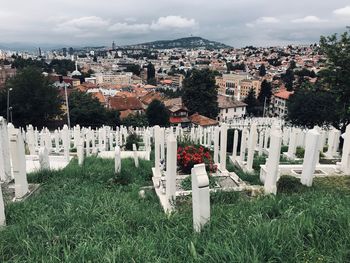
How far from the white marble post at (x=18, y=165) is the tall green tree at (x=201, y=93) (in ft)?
130

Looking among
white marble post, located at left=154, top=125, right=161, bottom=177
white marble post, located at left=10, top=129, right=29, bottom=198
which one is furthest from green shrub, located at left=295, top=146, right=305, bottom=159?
white marble post, located at left=10, top=129, right=29, bottom=198

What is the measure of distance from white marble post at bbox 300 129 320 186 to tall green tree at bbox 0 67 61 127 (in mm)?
32468

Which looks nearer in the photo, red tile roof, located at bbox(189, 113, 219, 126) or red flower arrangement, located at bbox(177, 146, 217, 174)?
red flower arrangement, located at bbox(177, 146, 217, 174)

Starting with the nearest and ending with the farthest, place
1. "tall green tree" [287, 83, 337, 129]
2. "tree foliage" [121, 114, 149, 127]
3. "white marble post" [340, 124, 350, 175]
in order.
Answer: "white marble post" [340, 124, 350, 175] < "tall green tree" [287, 83, 337, 129] < "tree foliage" [121, 114, 149, 127]

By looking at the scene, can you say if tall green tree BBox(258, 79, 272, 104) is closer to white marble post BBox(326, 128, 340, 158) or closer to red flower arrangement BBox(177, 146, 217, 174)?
white marble post BBox(326, 128, 340, 158)

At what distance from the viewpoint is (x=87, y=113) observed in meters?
35.2

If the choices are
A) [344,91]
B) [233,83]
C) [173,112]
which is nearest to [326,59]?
[344,91]

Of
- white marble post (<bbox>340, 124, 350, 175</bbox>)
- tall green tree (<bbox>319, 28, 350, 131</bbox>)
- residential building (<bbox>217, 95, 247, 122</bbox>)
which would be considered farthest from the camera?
residential building (<bbox>217, 95, 247, 122</bbox>)

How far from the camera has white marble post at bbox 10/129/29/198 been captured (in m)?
6.21

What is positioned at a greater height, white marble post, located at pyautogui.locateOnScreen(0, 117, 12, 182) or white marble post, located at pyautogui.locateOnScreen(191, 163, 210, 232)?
white marble post, located at pyautogui.locateOnScreen(191, 163, 210, 232)

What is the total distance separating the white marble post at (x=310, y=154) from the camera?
6.41 m

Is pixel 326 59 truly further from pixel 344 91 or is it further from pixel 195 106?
pixel 195 106

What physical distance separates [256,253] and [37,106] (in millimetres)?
35309

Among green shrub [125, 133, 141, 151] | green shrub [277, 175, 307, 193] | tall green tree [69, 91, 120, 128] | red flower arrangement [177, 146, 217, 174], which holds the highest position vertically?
green shrub [277, 175, 307, 193]
